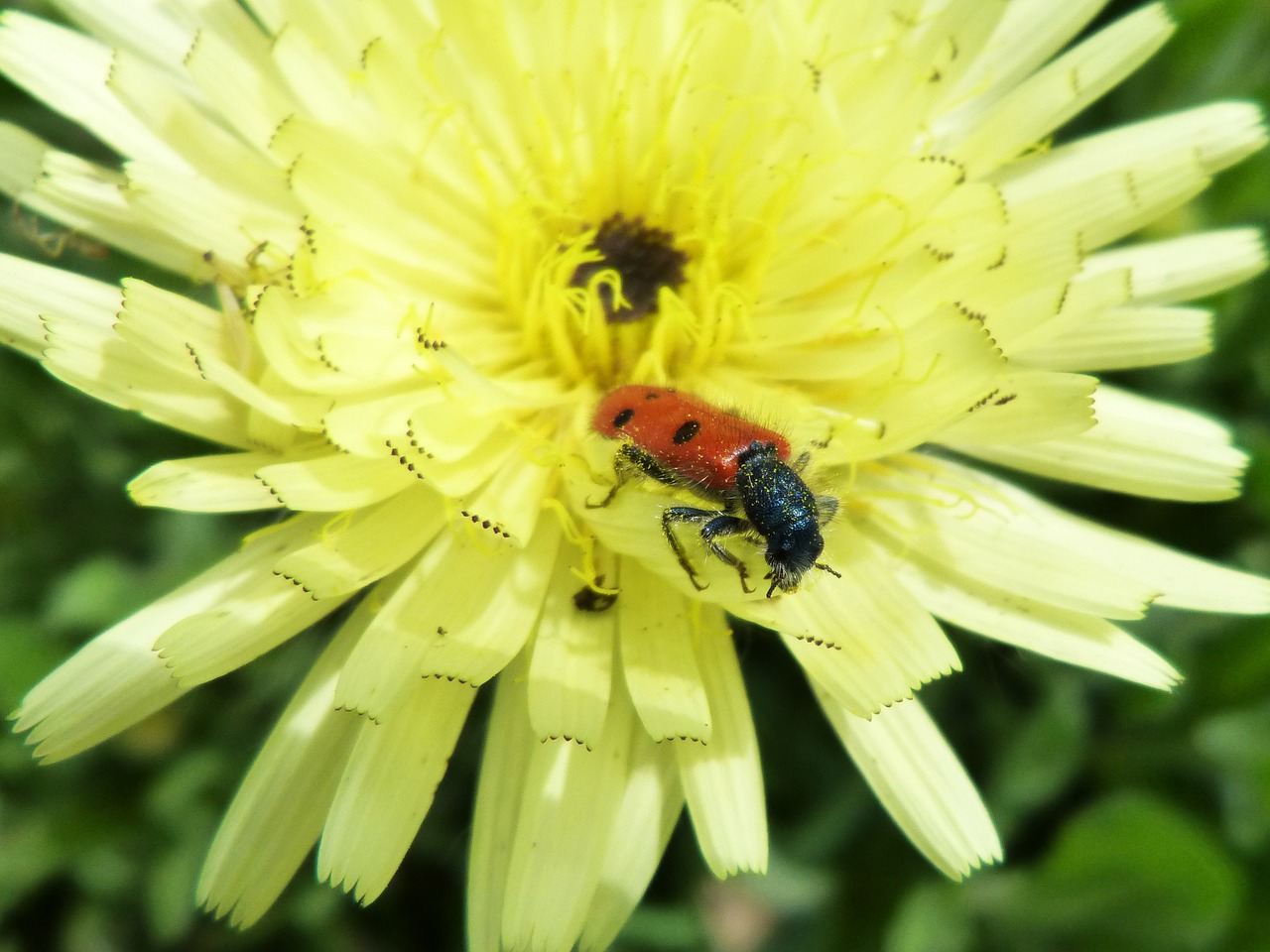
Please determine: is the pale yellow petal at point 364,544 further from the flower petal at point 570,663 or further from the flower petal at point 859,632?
the flower petal at point 859,632

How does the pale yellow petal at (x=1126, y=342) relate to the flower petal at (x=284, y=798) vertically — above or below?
below

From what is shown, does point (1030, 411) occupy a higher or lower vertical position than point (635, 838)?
higher

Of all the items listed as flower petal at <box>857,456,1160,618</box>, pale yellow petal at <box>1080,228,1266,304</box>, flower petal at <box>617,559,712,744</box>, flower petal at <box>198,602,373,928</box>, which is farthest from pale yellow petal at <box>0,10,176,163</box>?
pale yellow petal at <box>1080,228,1266,304</box>

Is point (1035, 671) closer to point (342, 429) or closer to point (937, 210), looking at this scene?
point (937, 210)

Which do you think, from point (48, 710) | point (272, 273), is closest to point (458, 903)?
point (48, 710)

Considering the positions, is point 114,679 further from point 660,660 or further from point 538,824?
point 660,660

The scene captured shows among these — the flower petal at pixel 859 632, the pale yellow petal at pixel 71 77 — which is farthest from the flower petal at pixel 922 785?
the pale yellow petal at pixel 71 77

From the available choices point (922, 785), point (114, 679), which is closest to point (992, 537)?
point (922, 785)
